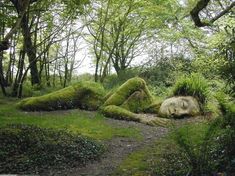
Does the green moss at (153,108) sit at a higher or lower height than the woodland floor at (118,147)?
higher

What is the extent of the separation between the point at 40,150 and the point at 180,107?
6.66 meters

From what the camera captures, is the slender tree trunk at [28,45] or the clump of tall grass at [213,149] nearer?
the clump of tall grass at [213,149]

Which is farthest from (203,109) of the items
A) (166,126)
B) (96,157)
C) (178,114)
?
(96,157)

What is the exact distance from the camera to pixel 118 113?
13234 mm

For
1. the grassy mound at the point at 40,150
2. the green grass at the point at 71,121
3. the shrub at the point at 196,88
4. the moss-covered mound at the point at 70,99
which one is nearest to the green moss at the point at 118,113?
the green grass at the point at 71,121

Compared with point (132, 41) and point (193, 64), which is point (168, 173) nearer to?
point (193, 64)

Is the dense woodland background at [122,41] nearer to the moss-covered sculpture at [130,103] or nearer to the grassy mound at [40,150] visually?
the moss-covered sculpture at [130,103]

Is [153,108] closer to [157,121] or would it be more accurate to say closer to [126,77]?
[157,121]

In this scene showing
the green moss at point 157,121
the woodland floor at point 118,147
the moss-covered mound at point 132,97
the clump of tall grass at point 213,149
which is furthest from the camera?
the moss-covered mound at point 132,97

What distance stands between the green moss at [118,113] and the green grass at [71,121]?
31 centimetres

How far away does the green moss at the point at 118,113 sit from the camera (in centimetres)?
1299

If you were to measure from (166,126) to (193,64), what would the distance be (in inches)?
355

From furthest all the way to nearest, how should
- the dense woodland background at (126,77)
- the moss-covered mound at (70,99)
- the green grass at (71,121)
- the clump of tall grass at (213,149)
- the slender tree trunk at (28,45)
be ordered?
1. the slender tree trunk at (28,45)
2. the moss-covered mound at (70,99)
3. the green grass at (71,121)
4. the dense woodland background at (126,77)
5. the clump of tall grass at (213,149)

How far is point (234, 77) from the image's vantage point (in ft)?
20.6
